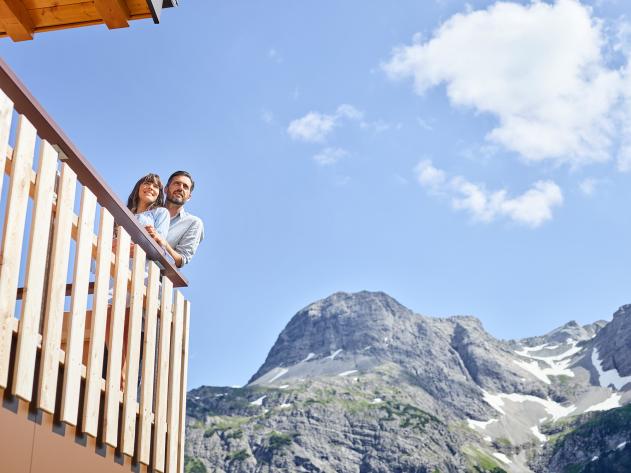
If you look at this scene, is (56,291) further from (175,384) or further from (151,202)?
(151,202)

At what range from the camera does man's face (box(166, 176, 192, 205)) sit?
7.21 m

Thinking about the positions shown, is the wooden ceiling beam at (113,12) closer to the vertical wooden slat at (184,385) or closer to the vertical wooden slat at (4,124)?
the vertical wooden slat at (4,124)

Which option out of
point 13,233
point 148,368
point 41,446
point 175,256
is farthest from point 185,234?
point 41,446

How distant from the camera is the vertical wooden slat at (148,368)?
5.49m

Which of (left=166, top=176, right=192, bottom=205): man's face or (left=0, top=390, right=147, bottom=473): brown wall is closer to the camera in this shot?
(left=0, top=390, right=147, bottom=473): brown wall

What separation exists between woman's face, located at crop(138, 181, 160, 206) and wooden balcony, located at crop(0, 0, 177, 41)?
5.85ft

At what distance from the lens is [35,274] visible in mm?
4207

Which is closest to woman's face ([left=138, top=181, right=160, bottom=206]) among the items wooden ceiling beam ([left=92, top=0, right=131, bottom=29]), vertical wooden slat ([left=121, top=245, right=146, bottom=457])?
vertical wooden slat ([left=121, top=245, right=146, bottom=457])

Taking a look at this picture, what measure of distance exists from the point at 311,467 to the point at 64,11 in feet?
551

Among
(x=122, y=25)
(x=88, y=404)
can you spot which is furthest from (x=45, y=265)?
(x=122, y=25)

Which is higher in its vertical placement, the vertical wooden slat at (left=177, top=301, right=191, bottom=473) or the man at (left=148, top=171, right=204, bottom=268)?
the man at (left=148, top=171, right=204, bottom=268)

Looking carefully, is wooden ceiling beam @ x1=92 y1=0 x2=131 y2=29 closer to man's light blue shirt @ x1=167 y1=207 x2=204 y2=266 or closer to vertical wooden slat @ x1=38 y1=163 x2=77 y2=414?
vertical wooden slat @ x1=38 y1=163 x2=77 y2=414

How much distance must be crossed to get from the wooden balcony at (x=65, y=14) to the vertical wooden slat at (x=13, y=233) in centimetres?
109

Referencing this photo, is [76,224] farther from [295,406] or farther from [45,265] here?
[295,406]
